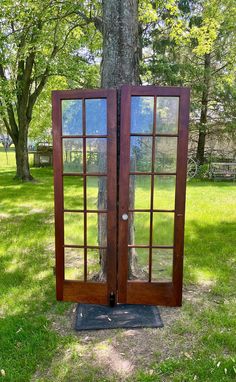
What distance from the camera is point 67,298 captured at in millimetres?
3320

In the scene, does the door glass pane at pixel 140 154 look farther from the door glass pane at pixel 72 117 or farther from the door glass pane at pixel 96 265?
the door glass pane at pixel 96 265

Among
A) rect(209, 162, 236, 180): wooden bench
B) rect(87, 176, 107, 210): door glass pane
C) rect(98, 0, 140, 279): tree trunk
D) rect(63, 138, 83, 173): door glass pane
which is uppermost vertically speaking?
rect(98, 0, 140, 279): tree trunk

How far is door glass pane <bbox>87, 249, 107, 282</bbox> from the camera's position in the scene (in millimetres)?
3393

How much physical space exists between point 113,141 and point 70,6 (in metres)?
3.42

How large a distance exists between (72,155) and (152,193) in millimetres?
823

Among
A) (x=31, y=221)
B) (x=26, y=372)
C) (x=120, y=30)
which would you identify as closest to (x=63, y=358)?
(x=26, y=372)

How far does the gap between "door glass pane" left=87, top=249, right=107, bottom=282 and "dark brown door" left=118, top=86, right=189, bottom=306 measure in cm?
27

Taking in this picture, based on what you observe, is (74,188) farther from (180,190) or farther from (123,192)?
(180,190)

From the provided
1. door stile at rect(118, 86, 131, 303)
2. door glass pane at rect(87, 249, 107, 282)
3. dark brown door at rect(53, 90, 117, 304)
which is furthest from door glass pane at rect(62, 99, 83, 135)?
door glass pane at rect(87, 249, 107, 282)

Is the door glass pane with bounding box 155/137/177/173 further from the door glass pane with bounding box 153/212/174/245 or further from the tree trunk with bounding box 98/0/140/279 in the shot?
the door glass pane with bounding box 153/212/174/245

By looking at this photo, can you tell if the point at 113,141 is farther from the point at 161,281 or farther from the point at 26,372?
the point at 26,372

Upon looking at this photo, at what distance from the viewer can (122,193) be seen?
305cm

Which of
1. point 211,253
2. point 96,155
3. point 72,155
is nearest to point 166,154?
point 96,155

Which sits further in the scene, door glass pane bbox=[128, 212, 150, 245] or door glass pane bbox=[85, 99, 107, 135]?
door glass pane bbox=[128, 212, 150, 245]
